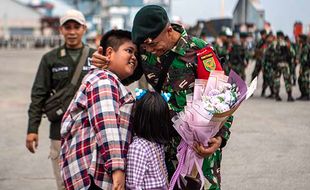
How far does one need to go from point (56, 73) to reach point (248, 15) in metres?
26.2

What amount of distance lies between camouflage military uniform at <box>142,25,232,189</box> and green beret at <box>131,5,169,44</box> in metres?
0.16

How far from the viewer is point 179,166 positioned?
3.05m

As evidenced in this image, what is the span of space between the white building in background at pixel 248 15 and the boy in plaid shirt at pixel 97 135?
77.9ft

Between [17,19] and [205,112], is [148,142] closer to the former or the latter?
[205,112]

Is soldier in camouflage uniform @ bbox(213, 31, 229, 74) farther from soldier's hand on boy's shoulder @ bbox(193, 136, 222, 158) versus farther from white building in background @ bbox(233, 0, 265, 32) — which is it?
soldier's hand on boy's shoulder @ bbox(193, 136, 222, 158)

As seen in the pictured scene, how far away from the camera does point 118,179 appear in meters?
2.85

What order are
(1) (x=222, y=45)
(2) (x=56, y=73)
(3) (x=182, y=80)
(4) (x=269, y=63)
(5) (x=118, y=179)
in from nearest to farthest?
(5) (x=118, y=179) < (3) (x=182, y=80) < (2) (x=56, y=73) < (4) (x=269, y=63) < (1) (x=222, y=45)

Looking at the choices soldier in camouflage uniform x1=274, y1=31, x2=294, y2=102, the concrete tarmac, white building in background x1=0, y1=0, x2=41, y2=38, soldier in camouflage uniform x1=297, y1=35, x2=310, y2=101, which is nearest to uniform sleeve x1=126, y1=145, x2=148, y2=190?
the concrete tarmac

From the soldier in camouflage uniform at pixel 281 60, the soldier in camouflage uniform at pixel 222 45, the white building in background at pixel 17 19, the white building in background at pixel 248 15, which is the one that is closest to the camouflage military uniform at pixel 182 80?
the soldier in camouflage uniform at pixel 281 60

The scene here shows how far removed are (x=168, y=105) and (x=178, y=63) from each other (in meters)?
0.21

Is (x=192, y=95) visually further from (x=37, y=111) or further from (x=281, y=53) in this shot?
(x=281, y=53)

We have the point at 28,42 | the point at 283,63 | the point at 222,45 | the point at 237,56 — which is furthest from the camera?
the point at 28,42

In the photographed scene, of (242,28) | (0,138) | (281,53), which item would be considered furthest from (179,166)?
(242,28)

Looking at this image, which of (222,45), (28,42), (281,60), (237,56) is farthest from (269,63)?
(28,42)
